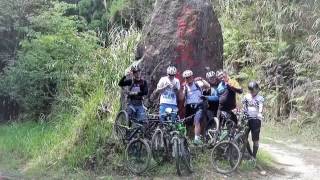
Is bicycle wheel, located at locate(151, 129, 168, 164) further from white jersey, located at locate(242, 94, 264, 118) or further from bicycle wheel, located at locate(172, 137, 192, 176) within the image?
white jersey, located at locate(242, 94, 264, 118)

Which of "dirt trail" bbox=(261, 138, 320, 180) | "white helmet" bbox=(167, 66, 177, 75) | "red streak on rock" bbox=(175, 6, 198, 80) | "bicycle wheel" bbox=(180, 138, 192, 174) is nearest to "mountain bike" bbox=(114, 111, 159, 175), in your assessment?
"bicycle wheel" bbox=(180, 138, 192, 174)

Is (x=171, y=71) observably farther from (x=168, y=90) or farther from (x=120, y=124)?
(x=120, y=124)

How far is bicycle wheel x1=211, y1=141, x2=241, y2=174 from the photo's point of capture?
11.4m

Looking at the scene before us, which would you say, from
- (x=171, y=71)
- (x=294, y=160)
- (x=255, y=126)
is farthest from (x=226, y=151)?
(x=294, y=160)

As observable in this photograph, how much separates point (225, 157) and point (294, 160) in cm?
315

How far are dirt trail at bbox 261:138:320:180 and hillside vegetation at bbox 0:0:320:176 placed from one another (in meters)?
1.58

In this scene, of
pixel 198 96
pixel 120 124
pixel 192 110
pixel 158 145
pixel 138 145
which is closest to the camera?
pixel 158 145

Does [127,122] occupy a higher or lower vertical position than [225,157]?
higher

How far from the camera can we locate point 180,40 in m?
12.8

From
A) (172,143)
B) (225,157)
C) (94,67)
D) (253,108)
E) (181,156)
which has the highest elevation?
(94,67)

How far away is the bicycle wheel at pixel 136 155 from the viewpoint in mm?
11281

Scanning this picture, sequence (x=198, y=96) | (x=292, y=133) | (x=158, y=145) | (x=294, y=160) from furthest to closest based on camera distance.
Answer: (x=292, y=133), (x=294, y=160), (x=198, y=96), (x=158, y=145)

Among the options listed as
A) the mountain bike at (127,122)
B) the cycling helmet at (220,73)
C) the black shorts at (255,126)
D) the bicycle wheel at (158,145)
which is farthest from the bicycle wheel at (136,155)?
the black shorts at (255,126)

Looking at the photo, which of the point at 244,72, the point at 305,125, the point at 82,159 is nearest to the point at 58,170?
the point at 82,159
